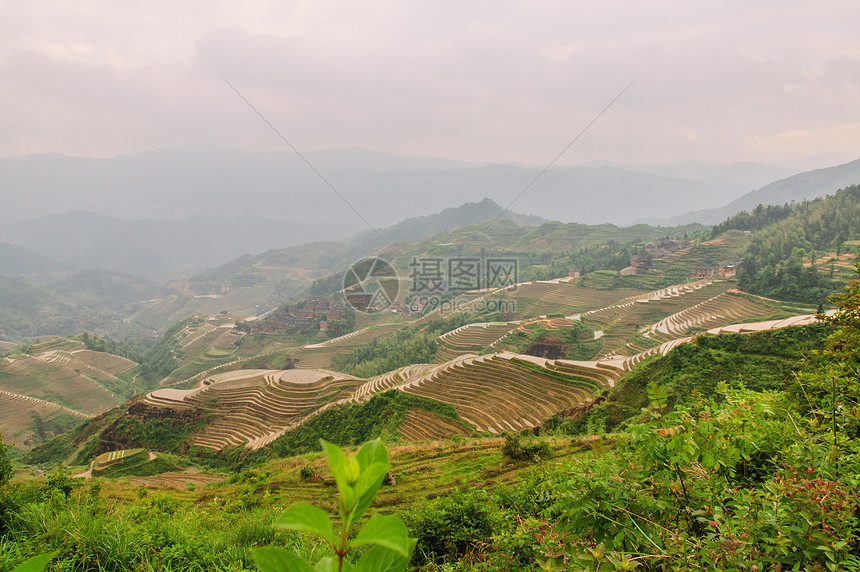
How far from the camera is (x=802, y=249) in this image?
33.4 metres

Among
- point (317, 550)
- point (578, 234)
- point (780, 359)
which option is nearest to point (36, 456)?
point (317, 550)

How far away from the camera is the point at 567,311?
3875cm

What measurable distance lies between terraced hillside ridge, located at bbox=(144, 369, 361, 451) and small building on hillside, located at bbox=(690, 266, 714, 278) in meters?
Answer: 36.5

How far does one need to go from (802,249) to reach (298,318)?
56318 millimetres

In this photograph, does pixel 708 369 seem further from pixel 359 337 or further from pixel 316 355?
pixel 359 337

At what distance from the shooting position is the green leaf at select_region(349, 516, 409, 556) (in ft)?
1.81

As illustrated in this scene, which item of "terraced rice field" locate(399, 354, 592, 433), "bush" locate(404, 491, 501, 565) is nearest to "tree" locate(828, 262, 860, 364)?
"bush" locate(404, 491, 501, 565)

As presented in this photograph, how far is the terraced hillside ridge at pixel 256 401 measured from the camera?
71.1ft

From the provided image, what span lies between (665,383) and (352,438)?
1304 cm

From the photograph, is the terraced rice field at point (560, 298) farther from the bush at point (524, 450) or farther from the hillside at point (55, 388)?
the hillside at point (55, 388)

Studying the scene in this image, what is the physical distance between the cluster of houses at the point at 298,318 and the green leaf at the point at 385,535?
53659 mm

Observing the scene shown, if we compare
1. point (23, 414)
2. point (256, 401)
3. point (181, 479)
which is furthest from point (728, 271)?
point (23, 414)

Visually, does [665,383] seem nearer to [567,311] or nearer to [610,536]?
[610,536]

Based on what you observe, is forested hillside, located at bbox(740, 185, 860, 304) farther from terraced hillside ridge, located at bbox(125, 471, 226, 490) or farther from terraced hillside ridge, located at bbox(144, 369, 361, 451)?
terraced hillside ridge, located at bbox(125, 471, 226, 490)
